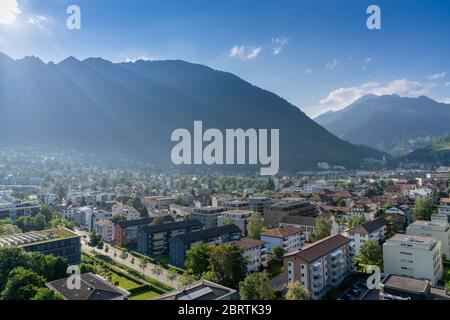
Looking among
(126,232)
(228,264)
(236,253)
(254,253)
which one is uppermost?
→ (236,253)

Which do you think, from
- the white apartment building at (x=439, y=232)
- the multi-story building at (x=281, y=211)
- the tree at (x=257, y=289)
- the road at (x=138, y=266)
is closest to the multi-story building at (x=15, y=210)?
the road at (x=138, y=266)

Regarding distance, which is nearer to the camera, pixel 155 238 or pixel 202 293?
pixel 202 293

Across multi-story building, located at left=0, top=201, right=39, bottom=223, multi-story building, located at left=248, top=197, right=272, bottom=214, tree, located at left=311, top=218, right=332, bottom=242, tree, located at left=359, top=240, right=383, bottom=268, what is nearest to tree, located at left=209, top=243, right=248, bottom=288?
tree, located at left=359, top=240, right=383, bottom=268

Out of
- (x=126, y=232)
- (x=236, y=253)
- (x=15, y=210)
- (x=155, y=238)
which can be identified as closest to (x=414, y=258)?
(x=236, y=253)

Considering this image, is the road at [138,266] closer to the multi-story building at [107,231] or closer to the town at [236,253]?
the town at [236,253]

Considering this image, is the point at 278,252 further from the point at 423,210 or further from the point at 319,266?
the point at 423,210

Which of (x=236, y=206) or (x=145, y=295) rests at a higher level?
(x=236, y=206)

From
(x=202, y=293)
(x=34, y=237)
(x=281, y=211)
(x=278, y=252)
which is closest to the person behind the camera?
(x=202, y=293)

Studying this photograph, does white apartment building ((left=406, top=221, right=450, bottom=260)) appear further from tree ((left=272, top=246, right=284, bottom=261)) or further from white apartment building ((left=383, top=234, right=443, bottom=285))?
tree ((left=272, top=246, right=284, bottom=261))

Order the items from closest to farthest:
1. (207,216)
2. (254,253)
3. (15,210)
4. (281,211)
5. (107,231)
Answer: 1. (254,253)
2. (107,231)
3. (281,211)
4. (207,216)
5. (15,210)
